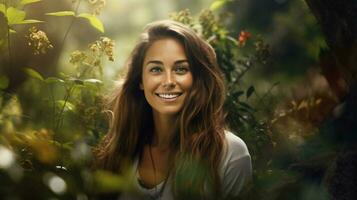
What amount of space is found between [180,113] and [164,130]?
142mm

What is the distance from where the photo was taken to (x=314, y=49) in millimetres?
3518

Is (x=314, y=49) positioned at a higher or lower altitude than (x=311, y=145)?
higher

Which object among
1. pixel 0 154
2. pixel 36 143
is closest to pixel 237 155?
pixel 36 143

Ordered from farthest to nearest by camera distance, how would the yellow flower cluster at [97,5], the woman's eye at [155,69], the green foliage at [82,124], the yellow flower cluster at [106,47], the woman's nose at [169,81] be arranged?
the woman's eye at [155,69], the woman's nose at [169,81], the yellow flower cluster at [106,47], the yellow flower cluster at [97,5], the green foliage at [82,124]

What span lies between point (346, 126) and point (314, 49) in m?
1.16

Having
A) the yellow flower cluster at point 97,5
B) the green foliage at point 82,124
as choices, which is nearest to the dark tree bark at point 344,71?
the green foliage at point 82,124

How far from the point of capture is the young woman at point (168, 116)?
2.67 meters

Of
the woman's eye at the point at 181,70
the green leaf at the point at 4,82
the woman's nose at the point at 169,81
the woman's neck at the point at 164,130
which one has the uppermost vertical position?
the green leaf at the point at 4,82

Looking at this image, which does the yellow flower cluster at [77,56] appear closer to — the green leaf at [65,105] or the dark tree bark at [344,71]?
the green leaf at [65,105]

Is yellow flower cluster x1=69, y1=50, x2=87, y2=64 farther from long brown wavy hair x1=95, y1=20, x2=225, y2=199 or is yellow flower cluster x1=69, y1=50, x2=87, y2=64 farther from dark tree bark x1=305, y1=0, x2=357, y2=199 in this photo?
dark tree bark x1=305, y1=0, x2=357, y2=199

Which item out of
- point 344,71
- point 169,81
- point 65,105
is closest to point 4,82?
point 65,105

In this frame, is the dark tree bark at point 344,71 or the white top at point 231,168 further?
the white top at point 231,168

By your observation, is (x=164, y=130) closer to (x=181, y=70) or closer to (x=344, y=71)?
(x=181, y=70)

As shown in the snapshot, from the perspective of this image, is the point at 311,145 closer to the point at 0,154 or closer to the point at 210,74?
the point at 210,74
